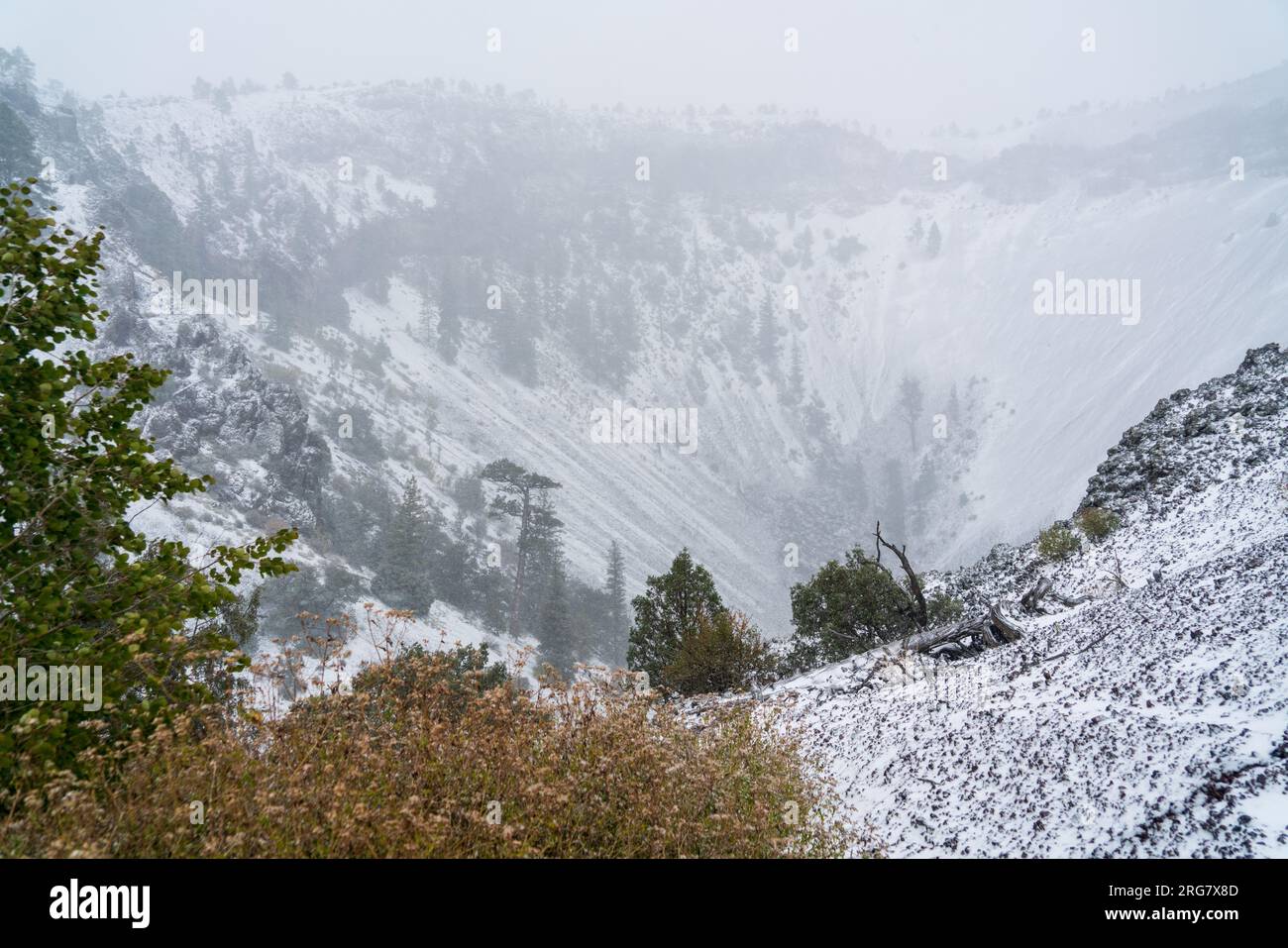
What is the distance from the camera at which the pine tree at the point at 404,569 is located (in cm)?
4819

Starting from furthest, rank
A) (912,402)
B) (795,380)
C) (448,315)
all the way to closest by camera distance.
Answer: (795,380)
(912,402)
(448,315)

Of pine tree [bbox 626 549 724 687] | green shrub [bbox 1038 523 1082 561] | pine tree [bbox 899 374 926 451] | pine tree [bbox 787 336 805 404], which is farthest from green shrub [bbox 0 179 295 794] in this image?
pine tree [bbox 787 336 805 404]

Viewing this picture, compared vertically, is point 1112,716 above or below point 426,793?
above

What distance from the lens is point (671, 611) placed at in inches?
941

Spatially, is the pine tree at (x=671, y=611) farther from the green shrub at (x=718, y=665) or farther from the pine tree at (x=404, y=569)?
the pine tree at (x=404, y=569)

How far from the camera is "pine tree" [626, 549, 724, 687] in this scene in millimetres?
23375

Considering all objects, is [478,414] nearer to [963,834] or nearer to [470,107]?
[963,834]

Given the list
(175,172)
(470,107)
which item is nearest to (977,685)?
(175,172)

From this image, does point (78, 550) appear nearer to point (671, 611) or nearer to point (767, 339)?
point (671, 611)

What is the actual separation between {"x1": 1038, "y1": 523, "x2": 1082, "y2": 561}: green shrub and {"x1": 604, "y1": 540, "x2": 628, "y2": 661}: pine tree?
136 feet

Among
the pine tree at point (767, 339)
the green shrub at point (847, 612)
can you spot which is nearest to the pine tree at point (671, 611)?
the green shrub at point (847, 612)

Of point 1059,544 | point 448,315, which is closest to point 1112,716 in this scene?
point 1059,544

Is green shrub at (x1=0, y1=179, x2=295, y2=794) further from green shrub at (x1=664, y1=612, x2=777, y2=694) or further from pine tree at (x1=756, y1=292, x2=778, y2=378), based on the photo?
pine tree at (x1=756, y1=292, x2=778, y2=378)

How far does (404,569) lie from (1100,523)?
40.6 m
